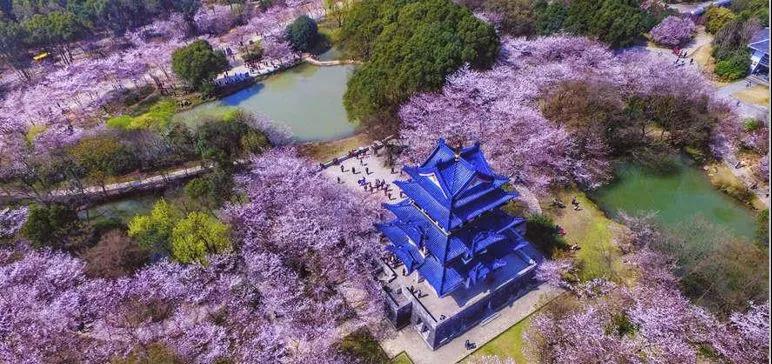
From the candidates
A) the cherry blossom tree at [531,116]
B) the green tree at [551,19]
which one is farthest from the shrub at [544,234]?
the green tree at [551,19]

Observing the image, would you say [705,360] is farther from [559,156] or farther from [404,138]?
[404,138]

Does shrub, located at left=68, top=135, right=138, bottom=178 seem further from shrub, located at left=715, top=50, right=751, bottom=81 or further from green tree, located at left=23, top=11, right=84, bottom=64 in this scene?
shrub, located at left=715, top=50, right=751, bottom=81

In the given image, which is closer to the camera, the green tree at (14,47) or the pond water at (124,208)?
the pond water at (124,208)

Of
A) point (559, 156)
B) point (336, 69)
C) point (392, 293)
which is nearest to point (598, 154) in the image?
point (559, 156)

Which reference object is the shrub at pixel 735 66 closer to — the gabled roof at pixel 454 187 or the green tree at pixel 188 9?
the gabled roof at pixel 454 187

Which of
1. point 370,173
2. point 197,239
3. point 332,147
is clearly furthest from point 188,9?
point 197,239

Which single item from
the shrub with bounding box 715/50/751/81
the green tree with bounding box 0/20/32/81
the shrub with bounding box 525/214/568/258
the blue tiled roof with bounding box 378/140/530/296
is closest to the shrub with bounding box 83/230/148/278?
the blue tiled roof with bounding box 378/140/530/296
